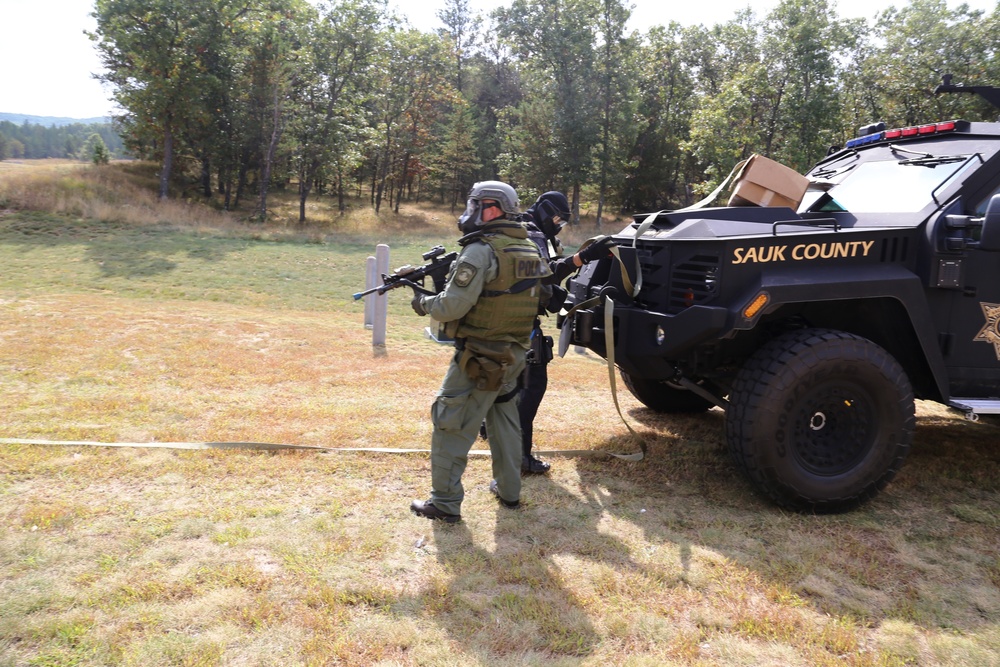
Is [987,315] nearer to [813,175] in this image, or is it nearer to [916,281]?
[916,281]

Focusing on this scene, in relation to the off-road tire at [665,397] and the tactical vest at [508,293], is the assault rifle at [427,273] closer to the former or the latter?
the tactical vest at [508,293]

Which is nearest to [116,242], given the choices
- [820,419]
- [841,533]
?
[820,419]

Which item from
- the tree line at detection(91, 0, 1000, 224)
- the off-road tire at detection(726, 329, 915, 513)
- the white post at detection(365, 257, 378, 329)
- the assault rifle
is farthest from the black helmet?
the tree line at detection(91, 0, 1000, 224)

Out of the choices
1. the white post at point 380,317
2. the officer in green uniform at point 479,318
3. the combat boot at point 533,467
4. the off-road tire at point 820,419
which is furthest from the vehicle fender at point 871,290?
the white post at point 380,317

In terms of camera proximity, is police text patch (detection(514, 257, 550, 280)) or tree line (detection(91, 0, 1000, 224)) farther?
tree line (detection(91, 0, 1000, 224))

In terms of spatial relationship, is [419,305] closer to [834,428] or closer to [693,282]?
[693,282]

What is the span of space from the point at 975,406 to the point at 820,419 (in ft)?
3.06

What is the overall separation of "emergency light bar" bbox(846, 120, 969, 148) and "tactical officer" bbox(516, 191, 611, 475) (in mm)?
2505

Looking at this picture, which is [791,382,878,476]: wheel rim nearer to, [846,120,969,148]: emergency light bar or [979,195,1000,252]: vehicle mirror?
[979,195,1000,252]: vehicle mirror

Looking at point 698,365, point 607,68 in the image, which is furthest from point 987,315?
point 607,68

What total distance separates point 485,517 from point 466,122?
131ft

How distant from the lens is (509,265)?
3.60 metres

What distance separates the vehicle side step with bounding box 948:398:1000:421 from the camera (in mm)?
3922

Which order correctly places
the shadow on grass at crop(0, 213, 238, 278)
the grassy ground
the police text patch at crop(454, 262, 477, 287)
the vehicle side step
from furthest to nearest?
the shadow on grass at crop(0, 213, 238, 278) → the vehicle side step → the police text patch at crop(454, 262, 477, 287) → the grassy ground
